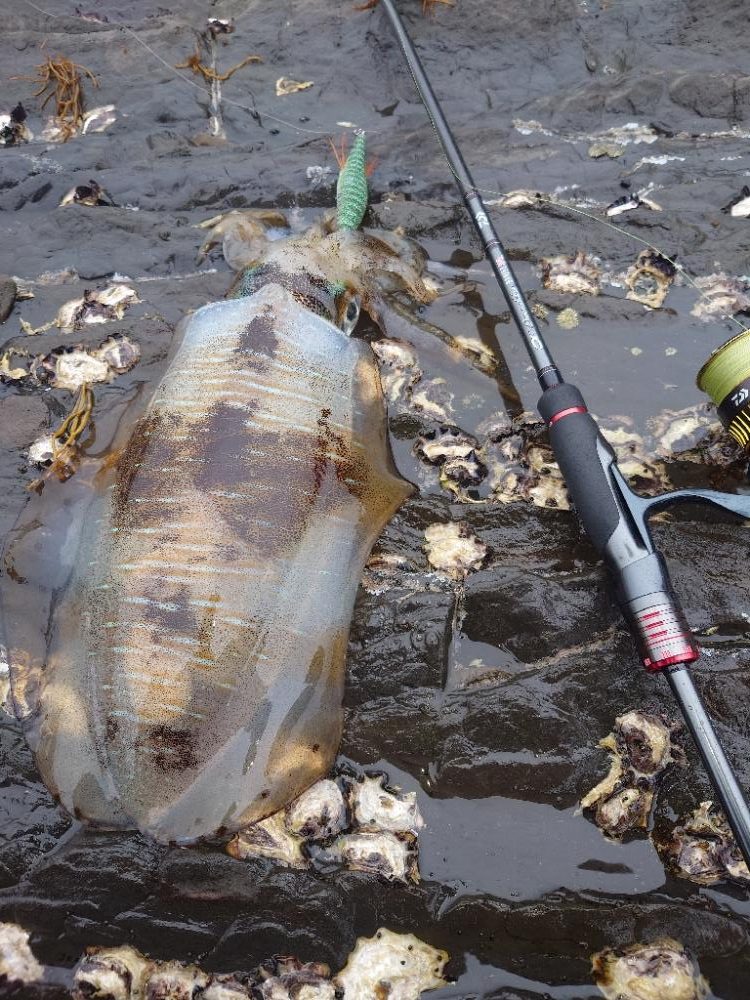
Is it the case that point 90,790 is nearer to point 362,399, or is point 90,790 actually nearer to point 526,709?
point 526,709

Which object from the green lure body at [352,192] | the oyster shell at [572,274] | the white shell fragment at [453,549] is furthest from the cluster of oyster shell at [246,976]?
the green lure body at [352,192]

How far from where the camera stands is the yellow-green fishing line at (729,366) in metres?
3.02

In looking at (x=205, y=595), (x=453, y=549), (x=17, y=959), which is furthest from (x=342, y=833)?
(x=453, y=549)

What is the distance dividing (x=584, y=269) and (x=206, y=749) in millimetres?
3107

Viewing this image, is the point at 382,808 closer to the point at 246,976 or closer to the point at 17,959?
the point at 246,976

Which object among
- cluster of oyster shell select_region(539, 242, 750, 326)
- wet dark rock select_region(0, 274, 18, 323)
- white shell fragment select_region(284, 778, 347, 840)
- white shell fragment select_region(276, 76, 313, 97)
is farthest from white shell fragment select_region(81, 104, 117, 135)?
white shell fragment select_region(284, 778, 347, 840)

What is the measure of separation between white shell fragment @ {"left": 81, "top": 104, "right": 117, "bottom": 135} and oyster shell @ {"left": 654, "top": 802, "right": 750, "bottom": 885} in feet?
17.1

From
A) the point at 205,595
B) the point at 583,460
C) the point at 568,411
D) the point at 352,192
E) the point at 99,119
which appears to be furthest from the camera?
the point at 99,119

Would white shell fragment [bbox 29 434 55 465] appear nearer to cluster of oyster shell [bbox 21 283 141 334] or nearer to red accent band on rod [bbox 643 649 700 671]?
cluster of oyster shell [bbox 21 283 141 334]

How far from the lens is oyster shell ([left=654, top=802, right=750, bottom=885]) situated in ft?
7.89

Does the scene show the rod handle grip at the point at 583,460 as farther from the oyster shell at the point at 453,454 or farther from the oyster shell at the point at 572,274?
the oyster shell at the point at 572,274

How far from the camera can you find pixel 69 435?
3.43 meters

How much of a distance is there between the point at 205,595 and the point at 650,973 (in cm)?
182

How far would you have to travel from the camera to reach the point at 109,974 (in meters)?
2.29
